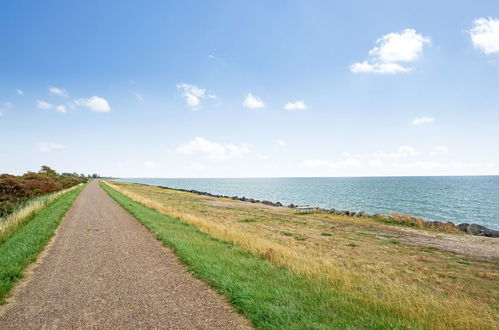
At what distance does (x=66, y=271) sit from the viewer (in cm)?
830

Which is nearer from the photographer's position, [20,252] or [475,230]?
[20,252]

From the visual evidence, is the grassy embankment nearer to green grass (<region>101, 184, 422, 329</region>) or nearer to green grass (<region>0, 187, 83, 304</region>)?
green grass (<region>101, 184, 422, 329</region>)

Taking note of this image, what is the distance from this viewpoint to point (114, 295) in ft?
21.5

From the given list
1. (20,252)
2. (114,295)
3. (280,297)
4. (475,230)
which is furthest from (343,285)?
(475,230)

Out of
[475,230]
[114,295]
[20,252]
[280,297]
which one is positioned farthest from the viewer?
[475,230]

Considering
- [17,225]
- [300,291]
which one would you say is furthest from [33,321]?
[17,225]

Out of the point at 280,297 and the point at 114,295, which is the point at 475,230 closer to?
the point at 280,297

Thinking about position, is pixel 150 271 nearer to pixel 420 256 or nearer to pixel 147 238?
pixel 147 238

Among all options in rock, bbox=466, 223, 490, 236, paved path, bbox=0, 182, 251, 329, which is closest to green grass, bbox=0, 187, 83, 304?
paved path, bbox=0, 182, 251, 329

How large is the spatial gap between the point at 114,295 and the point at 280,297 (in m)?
4.04

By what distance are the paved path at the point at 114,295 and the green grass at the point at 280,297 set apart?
1.11ft

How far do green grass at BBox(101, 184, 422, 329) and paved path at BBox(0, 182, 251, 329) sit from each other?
34 centimetres

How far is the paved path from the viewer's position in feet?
17.4

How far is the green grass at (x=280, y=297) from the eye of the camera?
16.7 feet
